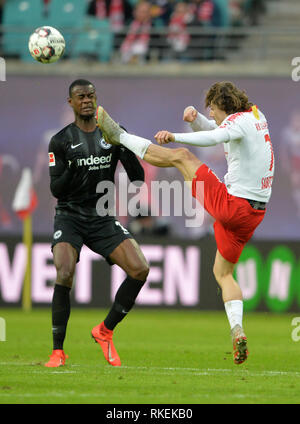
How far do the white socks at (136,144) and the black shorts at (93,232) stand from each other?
98cm

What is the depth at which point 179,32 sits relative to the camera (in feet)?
68.7

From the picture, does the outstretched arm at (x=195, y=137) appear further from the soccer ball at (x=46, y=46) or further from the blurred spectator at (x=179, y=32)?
the blurred spectator at (x=179, y=32)

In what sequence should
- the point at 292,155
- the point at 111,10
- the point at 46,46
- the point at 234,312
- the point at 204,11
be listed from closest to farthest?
1. the point at 234,312
2. the point at 46,46
3. the point at 292,155
4. the point at 204,11
5. the point at 111,10

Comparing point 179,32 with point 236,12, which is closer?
point 179,32

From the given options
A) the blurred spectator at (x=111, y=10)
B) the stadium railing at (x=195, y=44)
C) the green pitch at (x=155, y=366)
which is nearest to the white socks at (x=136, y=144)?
the green pitch at (x=155, y=366)

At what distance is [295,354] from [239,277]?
6013 millimetres

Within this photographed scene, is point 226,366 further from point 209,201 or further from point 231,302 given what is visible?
point 209,201

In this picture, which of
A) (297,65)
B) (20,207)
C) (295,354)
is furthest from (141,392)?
(297,65)

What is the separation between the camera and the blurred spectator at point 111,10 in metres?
21.5

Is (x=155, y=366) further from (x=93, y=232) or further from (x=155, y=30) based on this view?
(x=155, y=30)

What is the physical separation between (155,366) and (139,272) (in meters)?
0.99

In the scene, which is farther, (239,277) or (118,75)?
(118,75)

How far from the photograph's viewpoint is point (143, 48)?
21297 mm

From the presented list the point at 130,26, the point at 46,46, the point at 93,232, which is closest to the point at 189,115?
the point at 93,232
